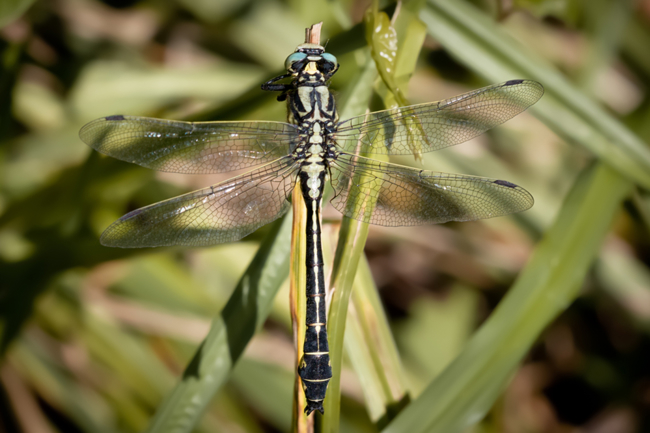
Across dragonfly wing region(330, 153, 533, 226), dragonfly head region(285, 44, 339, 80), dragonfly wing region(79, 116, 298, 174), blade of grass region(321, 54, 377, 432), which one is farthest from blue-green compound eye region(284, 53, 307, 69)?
blade of grass region(321, 54, 377, 432)

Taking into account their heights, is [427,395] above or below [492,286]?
below

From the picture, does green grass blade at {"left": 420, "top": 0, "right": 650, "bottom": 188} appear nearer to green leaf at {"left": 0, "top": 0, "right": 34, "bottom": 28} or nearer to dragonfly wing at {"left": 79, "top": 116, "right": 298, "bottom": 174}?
dragonfly wing at {"left": 79, "top": 116, "right": 298, "bottom": 174}

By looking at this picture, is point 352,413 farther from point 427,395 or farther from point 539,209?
point 539,209

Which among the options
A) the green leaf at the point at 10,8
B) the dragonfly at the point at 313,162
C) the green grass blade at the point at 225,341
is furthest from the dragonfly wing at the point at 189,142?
the green leaf at the point at 10,8

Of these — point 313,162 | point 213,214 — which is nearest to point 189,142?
point 213,214

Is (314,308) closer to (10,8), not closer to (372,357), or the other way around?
(372,357)

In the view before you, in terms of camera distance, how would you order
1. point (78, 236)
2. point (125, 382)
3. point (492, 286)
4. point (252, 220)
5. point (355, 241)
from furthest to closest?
1. point (492, 286)
2. point (125, 382)
3. point (78, 236)
4. point (252, 220)
5. point (355, 241)

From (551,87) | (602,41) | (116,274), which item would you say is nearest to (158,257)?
(116,274)
